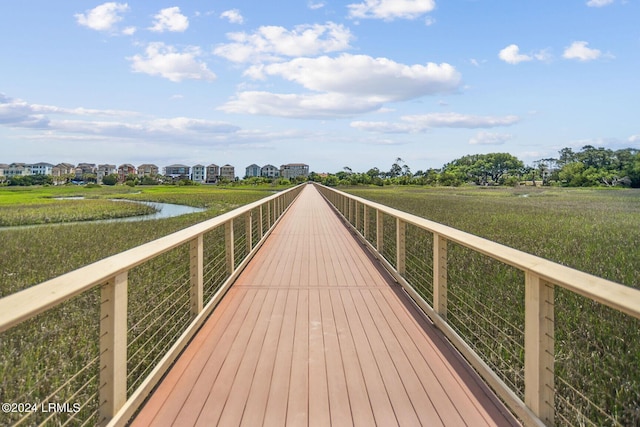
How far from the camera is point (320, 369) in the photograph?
250cm

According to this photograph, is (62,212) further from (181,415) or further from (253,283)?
(181,415)

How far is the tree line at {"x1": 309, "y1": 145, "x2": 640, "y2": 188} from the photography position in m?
76.4

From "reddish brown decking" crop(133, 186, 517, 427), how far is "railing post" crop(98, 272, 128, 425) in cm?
23

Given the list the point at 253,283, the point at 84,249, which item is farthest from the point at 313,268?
the point at 84,249

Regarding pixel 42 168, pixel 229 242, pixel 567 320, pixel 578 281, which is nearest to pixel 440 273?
pixel 578 281

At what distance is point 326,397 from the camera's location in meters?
2.18

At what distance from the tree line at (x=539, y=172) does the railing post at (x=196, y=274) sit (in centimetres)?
8210

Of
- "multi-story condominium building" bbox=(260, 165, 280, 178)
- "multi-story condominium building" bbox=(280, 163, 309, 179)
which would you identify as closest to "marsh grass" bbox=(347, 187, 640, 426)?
"multi-story condominium building" bbox=(280, 163, 309, 179)

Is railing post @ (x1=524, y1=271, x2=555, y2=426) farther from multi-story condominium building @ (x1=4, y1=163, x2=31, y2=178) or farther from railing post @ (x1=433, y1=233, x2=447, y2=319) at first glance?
multi-story condominium building @ (x1=4, y1=163, x2=31, y2=178)

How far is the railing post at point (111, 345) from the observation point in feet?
5.90

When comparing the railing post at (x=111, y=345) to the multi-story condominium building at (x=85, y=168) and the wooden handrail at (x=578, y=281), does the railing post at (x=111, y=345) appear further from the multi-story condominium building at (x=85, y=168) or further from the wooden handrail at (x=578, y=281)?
the multi-story condominium building at (x=85, y=168)

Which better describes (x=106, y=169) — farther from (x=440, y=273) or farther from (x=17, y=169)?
(x=440, y=273)

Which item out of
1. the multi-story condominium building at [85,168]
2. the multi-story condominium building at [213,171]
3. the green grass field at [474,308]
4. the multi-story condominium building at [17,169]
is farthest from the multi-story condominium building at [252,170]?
the green grass field at [474,308]

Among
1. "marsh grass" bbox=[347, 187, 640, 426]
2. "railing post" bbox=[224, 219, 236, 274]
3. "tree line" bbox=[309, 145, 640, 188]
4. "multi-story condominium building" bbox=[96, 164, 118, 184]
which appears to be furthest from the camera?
"multi-story condominium building" bbox=[96, 164, 118, 184]
